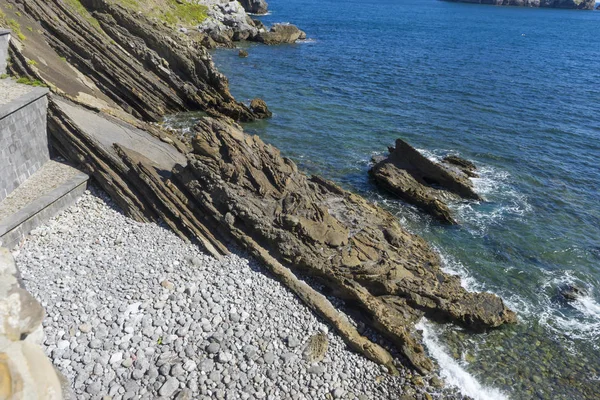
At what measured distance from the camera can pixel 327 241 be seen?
23.7 m

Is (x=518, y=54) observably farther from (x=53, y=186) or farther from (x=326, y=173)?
(x=53, y=186)

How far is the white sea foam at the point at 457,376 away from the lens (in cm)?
1919

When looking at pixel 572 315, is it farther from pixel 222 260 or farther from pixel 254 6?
pixel 254 6

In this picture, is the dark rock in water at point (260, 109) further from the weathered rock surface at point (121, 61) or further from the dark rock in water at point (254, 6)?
the dark rock in water at point (254, 6)

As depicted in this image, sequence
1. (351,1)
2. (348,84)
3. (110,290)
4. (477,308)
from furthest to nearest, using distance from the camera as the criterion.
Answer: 1. (351,1)
2. (348,84)
3. (477,308)
4. (110,290)

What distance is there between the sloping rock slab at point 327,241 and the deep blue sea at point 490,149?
1443 millimetres

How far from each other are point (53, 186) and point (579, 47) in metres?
119

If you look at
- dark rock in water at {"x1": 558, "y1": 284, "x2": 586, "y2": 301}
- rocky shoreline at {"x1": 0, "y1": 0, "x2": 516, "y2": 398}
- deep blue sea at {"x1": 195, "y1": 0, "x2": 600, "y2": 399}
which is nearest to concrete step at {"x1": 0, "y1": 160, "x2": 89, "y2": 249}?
rocky shoreline at {"x1": 0, "y1": 0, "x2": 516, "y2": 398}

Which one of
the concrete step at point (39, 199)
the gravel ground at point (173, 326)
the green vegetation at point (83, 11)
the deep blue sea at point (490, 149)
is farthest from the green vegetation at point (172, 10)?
the gravel ground at point (173, 326)

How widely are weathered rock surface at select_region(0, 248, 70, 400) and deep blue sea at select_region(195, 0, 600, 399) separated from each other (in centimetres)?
1710

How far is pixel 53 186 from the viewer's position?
25.4 m

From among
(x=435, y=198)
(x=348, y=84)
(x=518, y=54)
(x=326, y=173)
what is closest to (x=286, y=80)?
(x=348, y=84)

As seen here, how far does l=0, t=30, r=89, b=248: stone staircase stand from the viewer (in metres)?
22.8

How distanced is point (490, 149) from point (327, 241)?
27.7 metres
